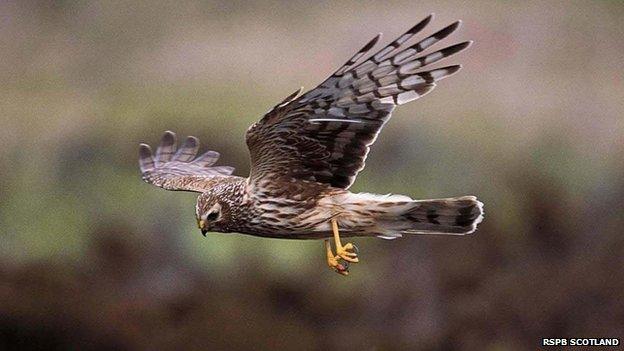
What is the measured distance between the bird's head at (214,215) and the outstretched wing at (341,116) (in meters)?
0.15

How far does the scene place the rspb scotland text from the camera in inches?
313

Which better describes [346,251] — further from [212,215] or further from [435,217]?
[212,215]

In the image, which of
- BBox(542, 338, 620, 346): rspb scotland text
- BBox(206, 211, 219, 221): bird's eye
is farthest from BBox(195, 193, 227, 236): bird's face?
BBox(542, 338, 620, 346): rspb scotland text

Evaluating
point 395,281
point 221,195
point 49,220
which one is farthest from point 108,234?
point 221,195

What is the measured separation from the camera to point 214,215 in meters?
3.43

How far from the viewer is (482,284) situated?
26.0 feet

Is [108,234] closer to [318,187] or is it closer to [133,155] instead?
[133,155]

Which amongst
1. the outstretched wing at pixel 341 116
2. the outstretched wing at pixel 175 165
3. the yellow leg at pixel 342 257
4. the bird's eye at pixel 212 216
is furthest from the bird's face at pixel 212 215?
the outstretched wing at pixel 175 165

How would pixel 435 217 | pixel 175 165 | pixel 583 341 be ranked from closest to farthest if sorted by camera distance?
1. pixel 435 217
2. pixel 175 165
3. pixel 583 341

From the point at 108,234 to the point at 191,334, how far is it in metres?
0.98

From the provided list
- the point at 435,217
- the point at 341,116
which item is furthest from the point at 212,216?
the point at 435,217

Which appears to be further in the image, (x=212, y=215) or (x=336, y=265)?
(x=212, y=215)

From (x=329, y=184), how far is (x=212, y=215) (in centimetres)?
40

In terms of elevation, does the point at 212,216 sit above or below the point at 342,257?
above
